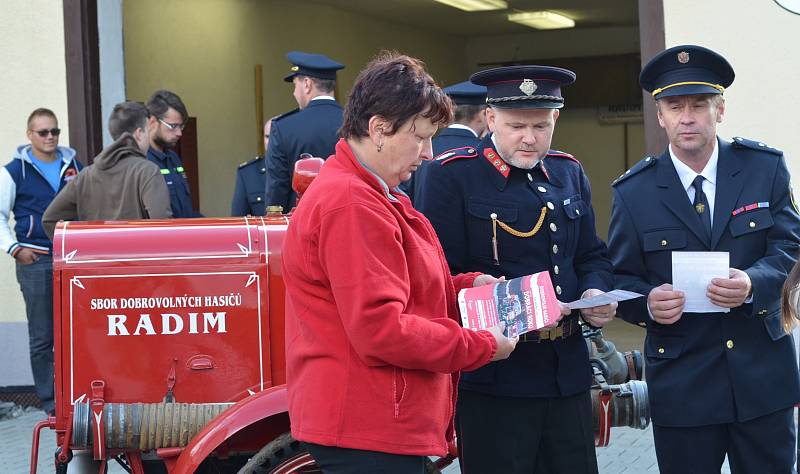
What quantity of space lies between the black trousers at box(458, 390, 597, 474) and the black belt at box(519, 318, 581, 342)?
A: 0.18 metres

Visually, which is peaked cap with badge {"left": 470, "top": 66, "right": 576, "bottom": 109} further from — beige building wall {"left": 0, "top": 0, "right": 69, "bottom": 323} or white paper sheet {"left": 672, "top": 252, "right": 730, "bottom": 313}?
beige building wall {"left": 0, "top": 0, "right": 69, "bottom": 323}

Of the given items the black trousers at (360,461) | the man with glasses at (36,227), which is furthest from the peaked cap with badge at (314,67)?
the black trousers at (360,461)

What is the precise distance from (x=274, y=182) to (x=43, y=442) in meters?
2.14

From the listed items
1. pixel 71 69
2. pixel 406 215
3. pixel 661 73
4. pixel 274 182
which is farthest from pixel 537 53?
pixel 406 215

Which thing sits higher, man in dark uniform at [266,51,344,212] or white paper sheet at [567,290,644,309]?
man in dark uniform at [266,51,344,212]

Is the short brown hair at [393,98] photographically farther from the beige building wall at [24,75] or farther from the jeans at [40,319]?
the beige building wall at [24,75]

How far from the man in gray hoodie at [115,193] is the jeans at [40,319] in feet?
4.91

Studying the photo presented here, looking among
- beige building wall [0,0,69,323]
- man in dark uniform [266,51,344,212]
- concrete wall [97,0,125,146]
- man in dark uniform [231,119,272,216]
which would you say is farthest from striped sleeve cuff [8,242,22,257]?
man in dark uniform [266,51,344,212]

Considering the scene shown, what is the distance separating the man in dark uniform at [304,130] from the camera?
591 cm

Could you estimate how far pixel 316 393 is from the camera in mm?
2521

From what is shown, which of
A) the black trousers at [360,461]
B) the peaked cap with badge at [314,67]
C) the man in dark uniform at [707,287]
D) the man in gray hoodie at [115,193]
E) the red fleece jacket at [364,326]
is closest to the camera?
the red fleece jacket at [364,326]

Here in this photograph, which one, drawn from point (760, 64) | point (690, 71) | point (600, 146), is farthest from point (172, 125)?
point (600, 146)

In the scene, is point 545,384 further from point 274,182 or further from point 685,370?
point 274,182

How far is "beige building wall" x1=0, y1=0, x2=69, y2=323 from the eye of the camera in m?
7.40
